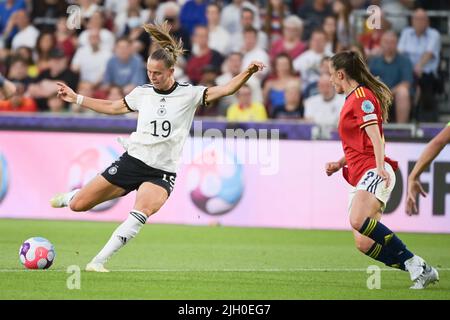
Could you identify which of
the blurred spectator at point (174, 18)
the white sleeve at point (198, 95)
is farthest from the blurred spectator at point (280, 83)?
the white sleeve at point (198, 95)

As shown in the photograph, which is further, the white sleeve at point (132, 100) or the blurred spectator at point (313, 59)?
the blurred spectator at point (313, 59)

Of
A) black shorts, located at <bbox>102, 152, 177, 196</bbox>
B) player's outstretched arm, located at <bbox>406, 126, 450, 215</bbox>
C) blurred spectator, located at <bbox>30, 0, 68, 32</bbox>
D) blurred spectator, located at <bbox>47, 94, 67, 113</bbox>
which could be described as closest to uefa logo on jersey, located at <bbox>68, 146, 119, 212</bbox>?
blurred spectator, located at <bbox>47, 94, 67, 113</bbox>

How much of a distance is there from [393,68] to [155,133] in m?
9.14

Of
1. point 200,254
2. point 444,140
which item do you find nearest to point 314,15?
point 200,254

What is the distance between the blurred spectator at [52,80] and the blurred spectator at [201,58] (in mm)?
2226

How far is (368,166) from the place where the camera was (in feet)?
33.7

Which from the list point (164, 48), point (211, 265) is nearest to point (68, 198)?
point (211, 265)

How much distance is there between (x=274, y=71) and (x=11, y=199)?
542cm

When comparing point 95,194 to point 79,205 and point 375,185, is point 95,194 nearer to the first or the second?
point 79,205

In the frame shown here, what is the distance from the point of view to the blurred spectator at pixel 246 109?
61.2ft

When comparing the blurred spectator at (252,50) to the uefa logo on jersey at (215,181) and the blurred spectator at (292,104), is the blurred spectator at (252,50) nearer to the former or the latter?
the blurred spectator at (292,104)

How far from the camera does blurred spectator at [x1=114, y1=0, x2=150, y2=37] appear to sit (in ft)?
70.5

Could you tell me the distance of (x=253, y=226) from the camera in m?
17.4

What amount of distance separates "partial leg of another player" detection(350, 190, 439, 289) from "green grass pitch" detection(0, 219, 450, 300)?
149 millimetres
